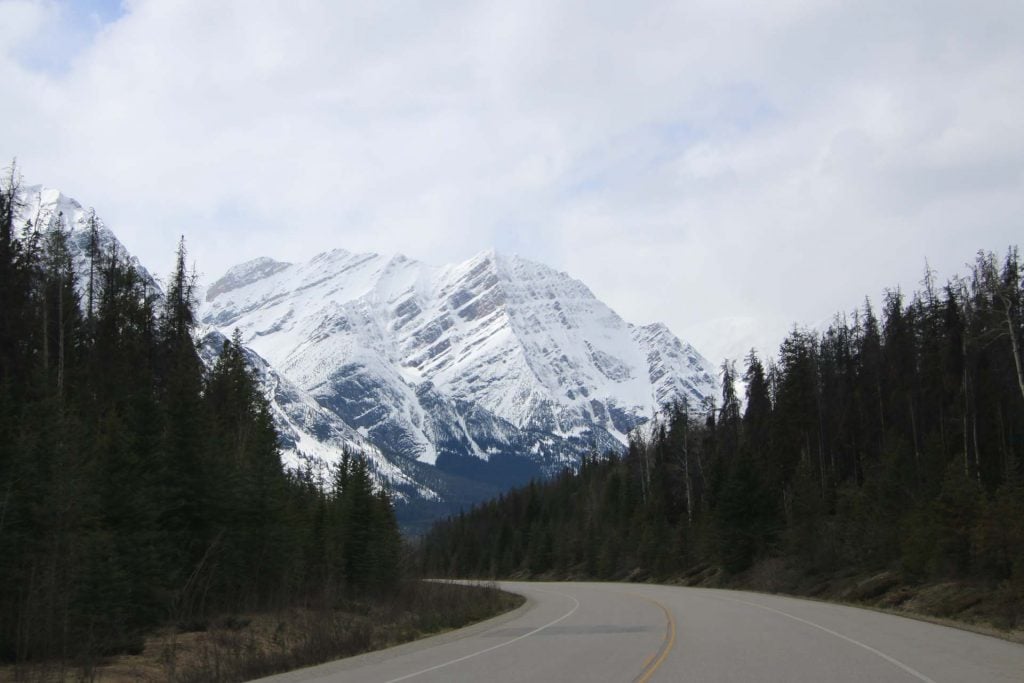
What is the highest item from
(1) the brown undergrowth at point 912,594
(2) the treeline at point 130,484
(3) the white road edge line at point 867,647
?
(2) the treeline at point 130,484

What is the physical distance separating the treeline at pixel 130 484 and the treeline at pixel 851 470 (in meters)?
12.4

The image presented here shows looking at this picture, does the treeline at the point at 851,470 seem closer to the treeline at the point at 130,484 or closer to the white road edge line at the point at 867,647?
the white road edge line at the point at 867,647

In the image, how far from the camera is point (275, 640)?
70.0 ft

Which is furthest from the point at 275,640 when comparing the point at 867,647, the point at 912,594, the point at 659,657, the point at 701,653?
the point at 912,594

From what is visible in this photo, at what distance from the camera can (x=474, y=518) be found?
403ft

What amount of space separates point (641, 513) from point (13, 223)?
168 feet

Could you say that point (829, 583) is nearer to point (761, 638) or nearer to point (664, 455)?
point (761, 638)

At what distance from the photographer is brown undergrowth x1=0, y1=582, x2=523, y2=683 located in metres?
15.6

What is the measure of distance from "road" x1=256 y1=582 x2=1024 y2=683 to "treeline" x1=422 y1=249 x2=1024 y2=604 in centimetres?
566

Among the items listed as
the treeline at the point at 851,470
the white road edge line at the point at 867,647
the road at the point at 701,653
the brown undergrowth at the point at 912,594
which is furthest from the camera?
the treeline at the point at 851,470

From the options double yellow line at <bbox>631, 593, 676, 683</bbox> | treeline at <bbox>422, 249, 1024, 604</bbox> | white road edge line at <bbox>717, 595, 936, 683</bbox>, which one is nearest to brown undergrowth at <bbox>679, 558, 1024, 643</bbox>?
treeline at <bbox>422, 249, 1024, 604</bbox>

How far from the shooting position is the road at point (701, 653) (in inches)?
511

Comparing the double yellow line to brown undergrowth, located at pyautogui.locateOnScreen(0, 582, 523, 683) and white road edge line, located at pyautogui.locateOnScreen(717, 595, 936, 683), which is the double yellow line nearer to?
white road edge line, located at pyautogui.locateOnScreen(717, 595, 936, 683)

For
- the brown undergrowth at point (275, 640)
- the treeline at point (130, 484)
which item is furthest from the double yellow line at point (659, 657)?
the treeline at point (130, 484)
